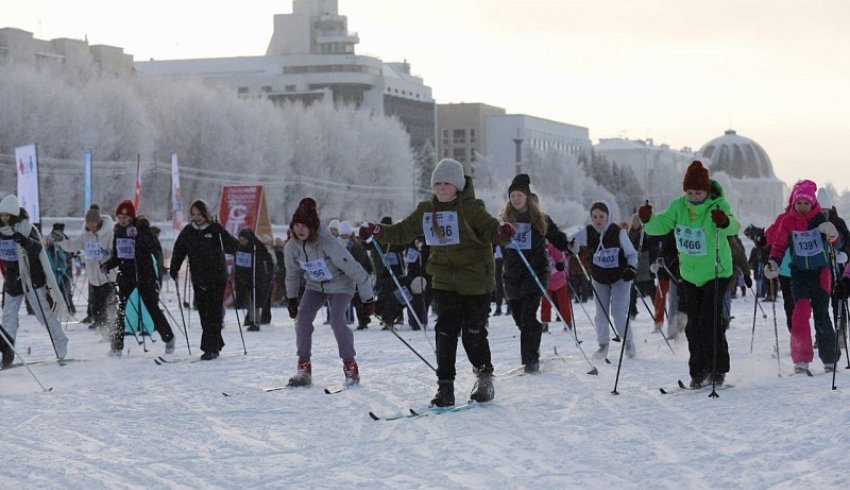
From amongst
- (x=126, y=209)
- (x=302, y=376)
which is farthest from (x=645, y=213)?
(x=126, y=209)

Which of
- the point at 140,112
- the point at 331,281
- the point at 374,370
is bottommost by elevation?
the point at 374,370

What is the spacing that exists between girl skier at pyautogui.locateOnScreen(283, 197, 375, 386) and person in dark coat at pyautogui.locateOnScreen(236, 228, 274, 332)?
303 inches

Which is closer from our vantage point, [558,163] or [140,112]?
[140,112]

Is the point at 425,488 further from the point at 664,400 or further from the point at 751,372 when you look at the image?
the point at 751,372

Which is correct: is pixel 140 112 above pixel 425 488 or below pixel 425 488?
above

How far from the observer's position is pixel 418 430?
766 cm

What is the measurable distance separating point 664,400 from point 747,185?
188 metres

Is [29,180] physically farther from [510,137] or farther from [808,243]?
[510,137]

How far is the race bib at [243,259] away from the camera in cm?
1911

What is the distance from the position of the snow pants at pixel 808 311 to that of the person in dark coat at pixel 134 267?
6.20 m

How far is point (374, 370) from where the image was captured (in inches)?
445

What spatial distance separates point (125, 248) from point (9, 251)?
5.06 ft

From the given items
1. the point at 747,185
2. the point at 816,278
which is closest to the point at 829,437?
the point at 816,278

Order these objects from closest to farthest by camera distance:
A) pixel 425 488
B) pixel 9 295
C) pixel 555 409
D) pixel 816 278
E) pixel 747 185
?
pixel 425 488 → pixel 555 409 → pixel 816 278 → pixel 9 295 → pixel 747 185
